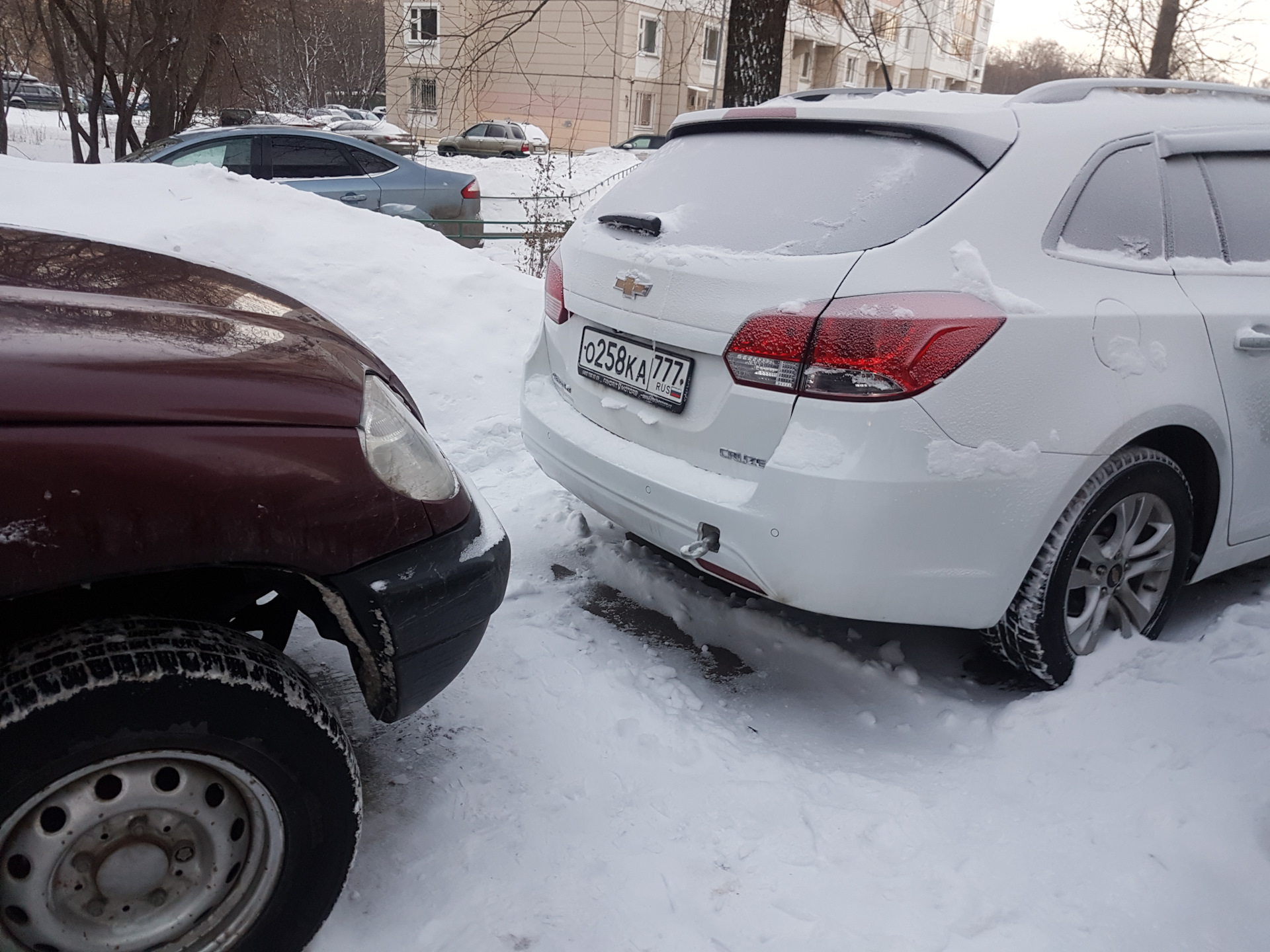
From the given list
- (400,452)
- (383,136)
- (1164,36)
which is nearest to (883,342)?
(400,452)

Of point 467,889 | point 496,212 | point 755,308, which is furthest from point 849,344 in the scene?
point 496,212

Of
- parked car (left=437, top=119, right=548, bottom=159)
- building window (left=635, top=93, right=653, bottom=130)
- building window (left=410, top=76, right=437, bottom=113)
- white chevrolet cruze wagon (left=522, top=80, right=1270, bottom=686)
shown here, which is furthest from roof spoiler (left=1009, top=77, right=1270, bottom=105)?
building window (left=635, top=93, right=653, bottom=130)

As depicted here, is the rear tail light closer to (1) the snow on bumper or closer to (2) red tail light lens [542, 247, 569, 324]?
(1) the snow on bumper

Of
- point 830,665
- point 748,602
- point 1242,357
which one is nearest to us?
point 1242,357

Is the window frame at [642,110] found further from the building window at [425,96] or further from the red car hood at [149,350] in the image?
the red car hood at [149,350]

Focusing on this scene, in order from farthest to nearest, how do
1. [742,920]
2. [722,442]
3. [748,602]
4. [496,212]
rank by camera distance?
[496,212] < [748,602] < [722,442] < [742,920]

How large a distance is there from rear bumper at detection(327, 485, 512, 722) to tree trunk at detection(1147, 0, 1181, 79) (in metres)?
14.4

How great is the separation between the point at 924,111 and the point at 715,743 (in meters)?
1.82

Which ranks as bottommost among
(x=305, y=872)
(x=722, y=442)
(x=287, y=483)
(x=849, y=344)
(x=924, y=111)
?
(x=305, y=872)

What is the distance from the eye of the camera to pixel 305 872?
1751mm

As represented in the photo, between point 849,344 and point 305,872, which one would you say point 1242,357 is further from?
point 305,872

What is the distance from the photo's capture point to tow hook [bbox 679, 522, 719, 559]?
2.57m

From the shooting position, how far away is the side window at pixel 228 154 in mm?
9258

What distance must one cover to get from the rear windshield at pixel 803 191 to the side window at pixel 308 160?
768cm
